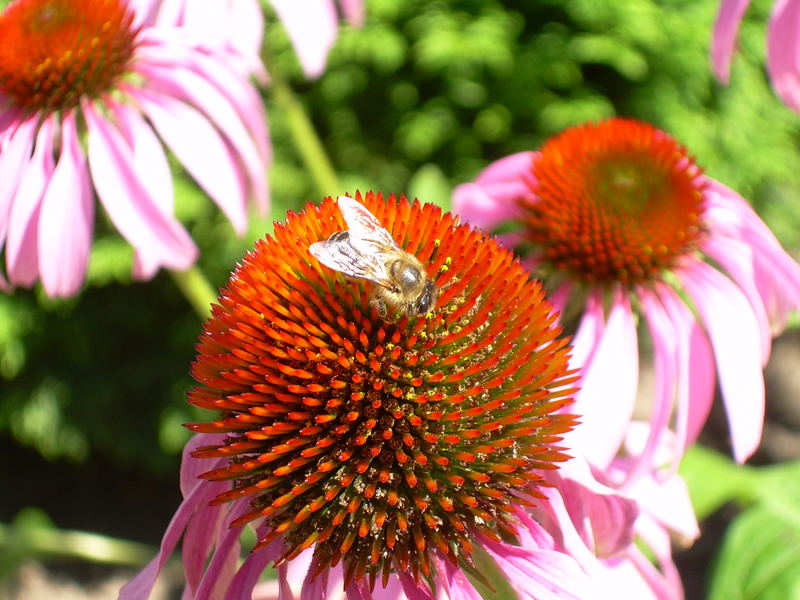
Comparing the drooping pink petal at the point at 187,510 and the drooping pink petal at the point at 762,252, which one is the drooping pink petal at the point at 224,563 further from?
the drooping pink petal at the point at 762,252

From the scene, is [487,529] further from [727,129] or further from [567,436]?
[727,129]

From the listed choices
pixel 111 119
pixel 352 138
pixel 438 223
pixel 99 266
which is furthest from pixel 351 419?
pixel 352 138

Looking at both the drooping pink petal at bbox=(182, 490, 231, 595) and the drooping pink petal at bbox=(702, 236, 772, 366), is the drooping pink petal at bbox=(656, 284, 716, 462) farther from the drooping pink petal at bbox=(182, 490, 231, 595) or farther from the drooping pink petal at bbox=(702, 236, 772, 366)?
the drooping pink petal at bbox=(182, 490, 231, 595)

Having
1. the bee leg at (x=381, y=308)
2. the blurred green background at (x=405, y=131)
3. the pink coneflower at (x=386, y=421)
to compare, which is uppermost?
the bee leg at (x=381, y=308)

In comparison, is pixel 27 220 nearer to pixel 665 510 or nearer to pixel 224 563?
pixel 224 563

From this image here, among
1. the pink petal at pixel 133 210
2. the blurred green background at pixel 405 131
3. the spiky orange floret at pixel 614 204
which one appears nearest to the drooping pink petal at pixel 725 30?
the spiky orange floret at pixel 614 204

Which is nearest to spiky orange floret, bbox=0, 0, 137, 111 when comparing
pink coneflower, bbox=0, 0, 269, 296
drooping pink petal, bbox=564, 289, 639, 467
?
pink coneflower, bbox=0, 0, 269, 296
